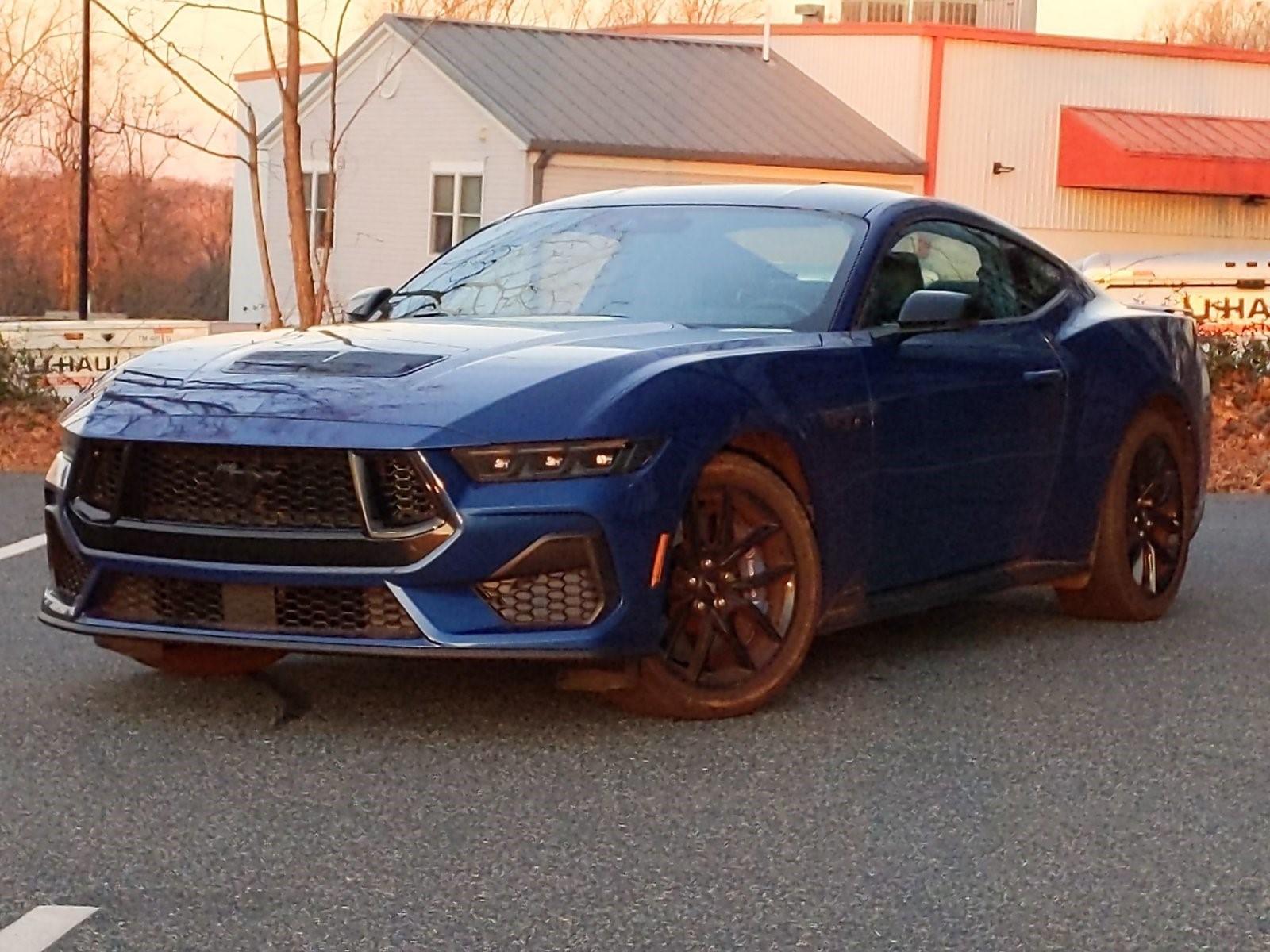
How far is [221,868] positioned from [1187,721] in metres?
2.92

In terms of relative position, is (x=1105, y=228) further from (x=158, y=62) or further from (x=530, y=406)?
(x=530, y=406)

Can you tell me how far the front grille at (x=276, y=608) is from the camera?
19.4 feet

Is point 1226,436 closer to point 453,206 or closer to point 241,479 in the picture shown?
point 241,479

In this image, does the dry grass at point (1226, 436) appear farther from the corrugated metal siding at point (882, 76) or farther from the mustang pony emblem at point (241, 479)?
the corrugated metal siding at point (882, 76)

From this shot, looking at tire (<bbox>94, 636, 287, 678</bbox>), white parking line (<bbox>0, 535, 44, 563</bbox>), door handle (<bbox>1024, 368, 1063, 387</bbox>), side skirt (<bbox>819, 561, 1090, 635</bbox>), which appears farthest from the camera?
white parking line (<bbox>0, 535, 44, 563</bbox>)

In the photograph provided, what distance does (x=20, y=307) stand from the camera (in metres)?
73.4

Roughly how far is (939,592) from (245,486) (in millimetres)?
2265

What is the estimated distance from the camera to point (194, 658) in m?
6.86

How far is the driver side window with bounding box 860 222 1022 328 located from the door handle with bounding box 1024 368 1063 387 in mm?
229

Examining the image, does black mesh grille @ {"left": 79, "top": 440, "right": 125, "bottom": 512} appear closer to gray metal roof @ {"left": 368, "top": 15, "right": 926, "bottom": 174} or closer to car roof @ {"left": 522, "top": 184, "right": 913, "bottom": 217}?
car roof @ {"left": 522, "top": 184, "right": 913, "bottom": 217}

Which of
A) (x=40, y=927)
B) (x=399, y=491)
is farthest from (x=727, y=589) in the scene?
(x=40, y=927)

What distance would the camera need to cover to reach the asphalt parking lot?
4.47 meters

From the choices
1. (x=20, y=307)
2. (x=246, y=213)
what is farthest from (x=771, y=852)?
(x=20, y=307)

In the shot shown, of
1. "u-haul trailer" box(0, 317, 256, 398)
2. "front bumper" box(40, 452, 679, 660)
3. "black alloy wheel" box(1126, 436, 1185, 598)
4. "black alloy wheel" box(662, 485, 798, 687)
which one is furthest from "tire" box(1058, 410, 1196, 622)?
"u-haul trailer" box(0, 317, 256, 398)
